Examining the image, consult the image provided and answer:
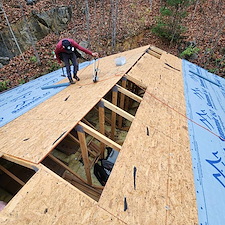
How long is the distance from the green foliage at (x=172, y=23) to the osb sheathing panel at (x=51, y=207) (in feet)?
44.2

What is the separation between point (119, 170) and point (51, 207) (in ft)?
3.19

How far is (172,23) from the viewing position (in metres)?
12.1

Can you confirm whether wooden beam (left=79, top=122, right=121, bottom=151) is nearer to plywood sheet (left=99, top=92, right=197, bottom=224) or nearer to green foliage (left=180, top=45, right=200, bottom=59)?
plywood sheet (left=99, top=92, right=197, bottom=224)

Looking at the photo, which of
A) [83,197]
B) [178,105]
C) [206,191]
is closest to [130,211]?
[83,197]

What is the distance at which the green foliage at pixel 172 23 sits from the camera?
11234 millimetres

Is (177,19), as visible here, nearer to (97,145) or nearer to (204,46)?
(204,46)

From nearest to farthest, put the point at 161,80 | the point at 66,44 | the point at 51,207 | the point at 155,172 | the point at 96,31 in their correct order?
the point at 51,207 → the point at 155,172 → the point at 66,44 → the point at 161,80 → the point at 96,31

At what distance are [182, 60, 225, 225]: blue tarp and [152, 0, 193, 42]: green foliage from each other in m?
8.22

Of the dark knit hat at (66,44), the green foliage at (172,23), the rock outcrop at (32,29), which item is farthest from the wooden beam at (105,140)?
the green foliage at (172,23)

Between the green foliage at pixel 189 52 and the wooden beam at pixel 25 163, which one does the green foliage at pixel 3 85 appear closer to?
the wooden beam at pixel 25 163

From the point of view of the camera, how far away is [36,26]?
13.0 m

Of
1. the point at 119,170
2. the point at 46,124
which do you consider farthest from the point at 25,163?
the point at 119,170

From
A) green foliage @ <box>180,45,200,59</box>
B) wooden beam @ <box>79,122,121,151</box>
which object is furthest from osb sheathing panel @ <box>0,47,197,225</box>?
green foliage @ <box>180,45,200,59</box>

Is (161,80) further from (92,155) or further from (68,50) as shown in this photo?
(92,155)
